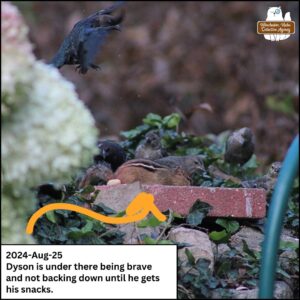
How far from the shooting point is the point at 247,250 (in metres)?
2.05

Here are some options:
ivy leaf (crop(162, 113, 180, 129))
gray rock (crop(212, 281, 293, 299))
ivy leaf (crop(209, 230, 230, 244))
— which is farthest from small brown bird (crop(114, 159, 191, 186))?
ivy leaf (crop(162, 113, 180, 129))

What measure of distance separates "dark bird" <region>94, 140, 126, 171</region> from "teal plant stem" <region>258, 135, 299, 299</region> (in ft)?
3.75

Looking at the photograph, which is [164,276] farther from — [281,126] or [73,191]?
[281,126]

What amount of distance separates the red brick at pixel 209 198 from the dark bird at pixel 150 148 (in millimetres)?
585

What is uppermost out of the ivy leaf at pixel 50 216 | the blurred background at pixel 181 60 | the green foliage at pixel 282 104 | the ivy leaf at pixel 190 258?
the blurred background at pixel 181 60

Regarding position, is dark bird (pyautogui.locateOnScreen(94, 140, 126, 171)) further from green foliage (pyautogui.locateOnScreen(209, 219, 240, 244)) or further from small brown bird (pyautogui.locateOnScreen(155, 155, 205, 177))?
green foliage (pyautogui.locateOnScreen(209, 219, 240, 244))

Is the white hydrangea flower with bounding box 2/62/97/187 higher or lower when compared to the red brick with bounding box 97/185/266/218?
lower

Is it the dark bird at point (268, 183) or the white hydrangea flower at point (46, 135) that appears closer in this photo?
the white hydrangea flower at point (46, 135)

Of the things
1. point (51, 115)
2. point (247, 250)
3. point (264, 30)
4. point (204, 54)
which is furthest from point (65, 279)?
point (204, 54)

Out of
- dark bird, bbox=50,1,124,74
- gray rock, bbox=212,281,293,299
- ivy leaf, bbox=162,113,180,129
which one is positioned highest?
ivy leaf, bbox=162,113,180,129

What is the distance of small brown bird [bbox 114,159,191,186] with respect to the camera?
238 cm

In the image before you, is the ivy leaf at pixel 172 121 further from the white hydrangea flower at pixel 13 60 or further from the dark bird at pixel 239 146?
the white hydrangea flower at pixel 13 60

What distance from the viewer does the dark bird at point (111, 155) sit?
2621mm

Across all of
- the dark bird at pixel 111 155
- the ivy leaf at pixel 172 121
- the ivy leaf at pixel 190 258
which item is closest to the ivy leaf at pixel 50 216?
the ivy leaf at pixel 190 258
